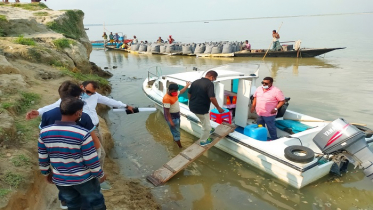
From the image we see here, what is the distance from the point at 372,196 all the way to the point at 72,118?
5542mm

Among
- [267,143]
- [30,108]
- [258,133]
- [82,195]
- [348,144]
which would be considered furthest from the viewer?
[258,133]

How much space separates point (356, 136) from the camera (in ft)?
14.6

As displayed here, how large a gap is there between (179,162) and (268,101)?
2.44 meters

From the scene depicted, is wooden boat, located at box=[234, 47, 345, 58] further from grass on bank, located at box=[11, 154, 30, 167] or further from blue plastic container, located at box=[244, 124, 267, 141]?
grass on bank, located at box=[11, 154, 30, 167]

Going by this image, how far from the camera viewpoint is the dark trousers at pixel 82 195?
271 centimetres

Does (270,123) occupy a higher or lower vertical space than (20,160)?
higher

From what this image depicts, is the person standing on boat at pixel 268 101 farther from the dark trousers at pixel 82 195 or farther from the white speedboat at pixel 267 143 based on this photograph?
the dark trousers at pixel 82 195

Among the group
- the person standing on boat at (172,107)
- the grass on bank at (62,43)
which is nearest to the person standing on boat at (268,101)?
the person standing on boat at (172,107)

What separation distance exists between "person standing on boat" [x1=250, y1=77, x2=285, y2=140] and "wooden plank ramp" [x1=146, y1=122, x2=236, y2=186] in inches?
32.4

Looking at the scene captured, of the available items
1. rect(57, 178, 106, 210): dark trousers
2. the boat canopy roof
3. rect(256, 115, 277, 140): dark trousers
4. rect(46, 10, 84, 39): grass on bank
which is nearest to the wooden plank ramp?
rect(256, 115, 277, 140): dark trousers

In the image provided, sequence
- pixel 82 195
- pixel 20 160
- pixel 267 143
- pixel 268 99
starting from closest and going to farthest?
pixel 82 195 < pixel 20 160 < pixel 267 143 < pixel 268 99

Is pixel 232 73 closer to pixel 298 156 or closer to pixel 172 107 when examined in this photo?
pixel 172 107

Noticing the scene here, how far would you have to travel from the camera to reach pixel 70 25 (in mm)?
15789

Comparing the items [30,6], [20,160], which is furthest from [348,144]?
[30,6]
